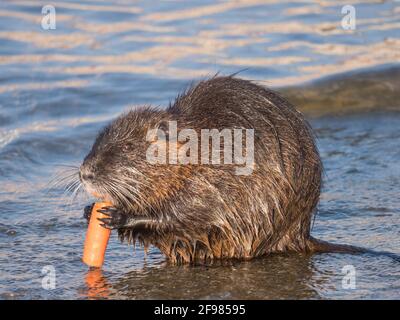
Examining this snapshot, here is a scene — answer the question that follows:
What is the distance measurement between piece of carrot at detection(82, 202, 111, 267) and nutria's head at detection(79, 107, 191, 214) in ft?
0.46

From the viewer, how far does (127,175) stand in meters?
4.77

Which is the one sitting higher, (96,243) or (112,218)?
(112,218)

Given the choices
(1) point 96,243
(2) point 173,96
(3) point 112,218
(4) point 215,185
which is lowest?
(1) point 96,243

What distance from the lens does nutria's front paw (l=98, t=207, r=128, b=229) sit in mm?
4691

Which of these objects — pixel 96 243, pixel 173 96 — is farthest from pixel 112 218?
pixel 173 96

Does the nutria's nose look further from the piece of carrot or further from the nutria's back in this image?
the piece of carrot

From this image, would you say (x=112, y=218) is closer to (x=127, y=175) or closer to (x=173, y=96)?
(x=127, y=175)

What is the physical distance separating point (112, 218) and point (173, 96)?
159 inches

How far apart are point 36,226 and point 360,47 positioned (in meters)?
5.67

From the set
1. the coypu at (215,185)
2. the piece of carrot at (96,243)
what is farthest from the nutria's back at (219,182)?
the piece of carrot at (96,243)

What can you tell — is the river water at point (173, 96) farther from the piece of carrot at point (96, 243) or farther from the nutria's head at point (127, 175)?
the nutria's head at point (127, 175)

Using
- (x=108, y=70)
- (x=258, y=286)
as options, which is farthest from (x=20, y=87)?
(x=258, y=286)

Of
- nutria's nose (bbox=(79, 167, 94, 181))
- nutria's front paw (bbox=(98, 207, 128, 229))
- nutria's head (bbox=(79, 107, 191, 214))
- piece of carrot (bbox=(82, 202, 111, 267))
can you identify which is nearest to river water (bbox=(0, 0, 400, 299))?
piece of carrot (bbox=(82, 202, 111, 267))
